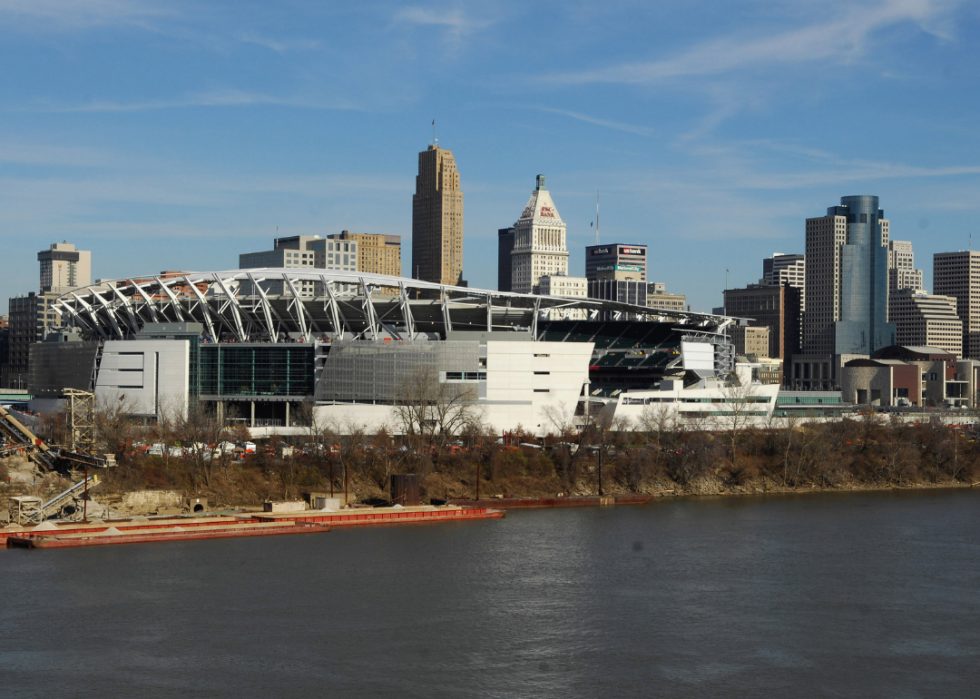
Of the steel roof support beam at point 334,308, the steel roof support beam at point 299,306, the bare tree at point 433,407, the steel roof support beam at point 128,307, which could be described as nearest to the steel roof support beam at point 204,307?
the steel roof support beam at point 128,307

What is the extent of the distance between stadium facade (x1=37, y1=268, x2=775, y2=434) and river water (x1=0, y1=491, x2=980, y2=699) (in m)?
35.0

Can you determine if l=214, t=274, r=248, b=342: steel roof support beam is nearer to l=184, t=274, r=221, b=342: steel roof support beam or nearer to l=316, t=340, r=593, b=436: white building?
l=184, t=274, r=221, b=342: steel roof support beam

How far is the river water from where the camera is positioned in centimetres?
3378

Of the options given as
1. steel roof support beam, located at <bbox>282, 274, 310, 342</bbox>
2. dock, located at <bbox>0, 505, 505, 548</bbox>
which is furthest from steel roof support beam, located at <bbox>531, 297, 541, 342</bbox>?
dock, located at <bbox>0, 505, 505, 548</bbox>

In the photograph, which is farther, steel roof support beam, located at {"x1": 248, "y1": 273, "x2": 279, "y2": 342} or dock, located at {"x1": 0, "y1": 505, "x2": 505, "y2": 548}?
steel roof support beam, located at {"x1": 248, "y1": 273, "x2": 279, "y2": 342}

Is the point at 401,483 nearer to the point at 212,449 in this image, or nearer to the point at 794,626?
the point at 212,449

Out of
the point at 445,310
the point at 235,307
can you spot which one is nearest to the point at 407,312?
the point at 445,310

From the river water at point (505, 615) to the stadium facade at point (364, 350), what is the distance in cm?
3499

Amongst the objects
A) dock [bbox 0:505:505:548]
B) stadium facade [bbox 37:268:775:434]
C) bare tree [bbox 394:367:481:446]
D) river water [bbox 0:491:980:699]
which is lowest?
river water [bbox 0:491:980:699]

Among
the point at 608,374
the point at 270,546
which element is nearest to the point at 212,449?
the point at 270,546

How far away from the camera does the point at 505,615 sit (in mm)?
40875

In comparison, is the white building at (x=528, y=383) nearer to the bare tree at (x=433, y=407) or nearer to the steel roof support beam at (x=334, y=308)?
the bare tree at (x=433, y=407)

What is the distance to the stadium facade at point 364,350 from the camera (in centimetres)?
9481

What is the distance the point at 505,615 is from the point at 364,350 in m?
57.4
